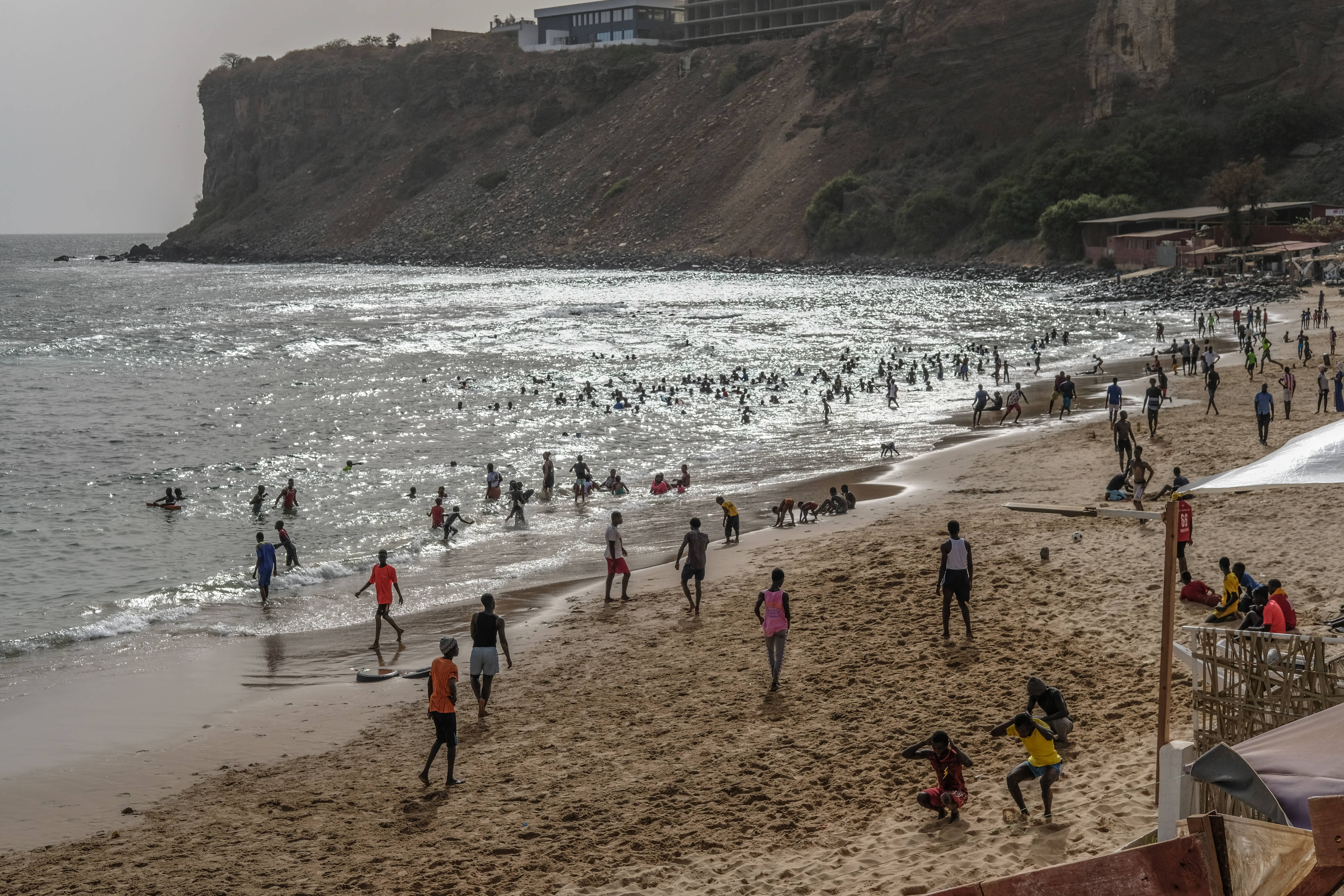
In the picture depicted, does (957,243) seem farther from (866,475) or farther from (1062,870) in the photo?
(1062,870)

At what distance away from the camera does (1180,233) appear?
71.9 m

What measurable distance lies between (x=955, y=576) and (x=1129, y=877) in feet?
27.1

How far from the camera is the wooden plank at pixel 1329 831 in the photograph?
313 cm

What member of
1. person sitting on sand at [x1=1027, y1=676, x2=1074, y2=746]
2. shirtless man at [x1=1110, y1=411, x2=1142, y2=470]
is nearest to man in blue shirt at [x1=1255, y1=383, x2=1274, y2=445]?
shirtless man at [x1=1110, y1=411, x2=1142, y2=470]

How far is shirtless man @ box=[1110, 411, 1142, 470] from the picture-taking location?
19.7 metres

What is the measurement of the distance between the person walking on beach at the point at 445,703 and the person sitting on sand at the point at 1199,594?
694cm

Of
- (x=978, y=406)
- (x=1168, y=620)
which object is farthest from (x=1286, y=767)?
(x=978, y=406)

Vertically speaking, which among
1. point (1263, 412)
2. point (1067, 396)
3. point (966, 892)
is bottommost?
point (1067, 396)

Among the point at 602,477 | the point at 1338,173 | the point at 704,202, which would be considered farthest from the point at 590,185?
the point at 602,477

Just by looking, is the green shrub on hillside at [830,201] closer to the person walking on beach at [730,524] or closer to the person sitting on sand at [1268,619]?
the person walking on beach at [730,524]

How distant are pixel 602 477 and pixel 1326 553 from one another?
16239 millimetres

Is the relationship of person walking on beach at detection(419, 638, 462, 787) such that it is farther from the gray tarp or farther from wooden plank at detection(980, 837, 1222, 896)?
wooden plank at detection(980, 837, 1222, 896)

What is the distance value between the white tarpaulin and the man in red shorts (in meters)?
2.47

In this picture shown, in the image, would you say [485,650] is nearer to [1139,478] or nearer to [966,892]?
[966,892]
